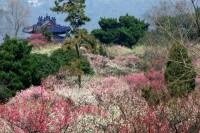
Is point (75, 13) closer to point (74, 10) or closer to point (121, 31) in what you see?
point (74, 10)

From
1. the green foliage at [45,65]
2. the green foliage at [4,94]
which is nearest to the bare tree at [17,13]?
the green foliage at [45,65]

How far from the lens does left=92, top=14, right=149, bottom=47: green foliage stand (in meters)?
46.7

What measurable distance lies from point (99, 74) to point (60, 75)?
13.0ft

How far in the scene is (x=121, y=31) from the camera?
46.5 metres

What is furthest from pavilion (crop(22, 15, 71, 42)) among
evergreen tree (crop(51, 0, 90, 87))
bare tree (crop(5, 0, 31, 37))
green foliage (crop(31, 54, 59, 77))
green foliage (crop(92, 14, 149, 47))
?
evergreen tree (crop(51, 0, 90, 87))

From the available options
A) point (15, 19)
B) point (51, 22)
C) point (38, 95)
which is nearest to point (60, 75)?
point (38, 95)

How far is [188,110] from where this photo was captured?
12.2 meters

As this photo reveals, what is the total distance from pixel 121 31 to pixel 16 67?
79.9 feet

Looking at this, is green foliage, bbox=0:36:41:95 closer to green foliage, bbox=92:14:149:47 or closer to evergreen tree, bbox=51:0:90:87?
evergreen tree, bbox=51:0:90:87

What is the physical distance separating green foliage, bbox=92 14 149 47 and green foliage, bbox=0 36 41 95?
74.6ft

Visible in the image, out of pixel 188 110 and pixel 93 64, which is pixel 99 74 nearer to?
pixel 93 64

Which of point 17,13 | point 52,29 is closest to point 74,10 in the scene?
point 52,29

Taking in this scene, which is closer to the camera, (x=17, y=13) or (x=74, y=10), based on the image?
(x=74, y=10)

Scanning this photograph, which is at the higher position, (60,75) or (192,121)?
(192,121)
